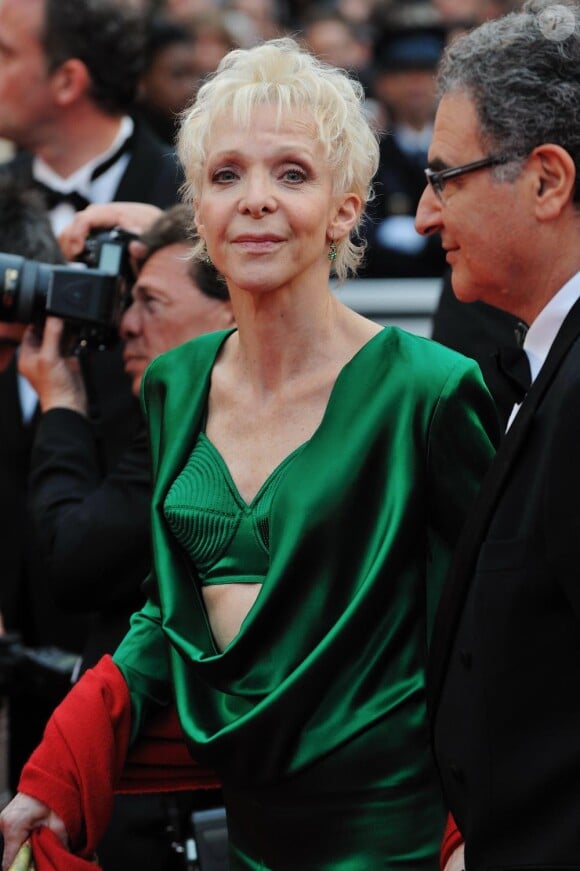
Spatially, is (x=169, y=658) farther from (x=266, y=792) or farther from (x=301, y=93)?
(x=301, y=93)

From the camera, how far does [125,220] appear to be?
3541 mm

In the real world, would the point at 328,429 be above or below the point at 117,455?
above

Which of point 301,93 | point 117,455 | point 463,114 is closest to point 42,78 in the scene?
point 117,455

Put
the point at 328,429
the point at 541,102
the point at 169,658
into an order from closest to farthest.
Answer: the point at 541,102, the point at 328,429, the point at 169,658

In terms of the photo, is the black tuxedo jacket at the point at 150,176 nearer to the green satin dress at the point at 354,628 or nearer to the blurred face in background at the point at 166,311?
the blurred face in background at the point at 166,311

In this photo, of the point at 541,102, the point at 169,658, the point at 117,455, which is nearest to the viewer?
the point at 541,102

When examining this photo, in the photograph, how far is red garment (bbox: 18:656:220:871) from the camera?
2.20 meters

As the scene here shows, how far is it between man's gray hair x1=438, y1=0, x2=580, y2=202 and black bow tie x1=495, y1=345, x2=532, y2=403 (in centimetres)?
23

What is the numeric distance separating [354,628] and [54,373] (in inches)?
51.3

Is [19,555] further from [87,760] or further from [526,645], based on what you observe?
[526,645]

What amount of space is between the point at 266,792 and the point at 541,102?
1113 millimetres

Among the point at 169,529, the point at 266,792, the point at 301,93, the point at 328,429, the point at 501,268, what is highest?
the point at 301,93

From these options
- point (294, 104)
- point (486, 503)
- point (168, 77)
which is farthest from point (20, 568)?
point (168, 77)

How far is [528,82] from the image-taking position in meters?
1.99
